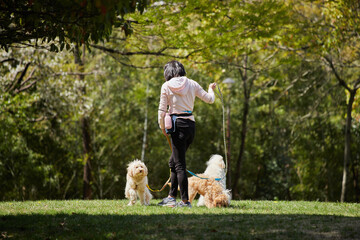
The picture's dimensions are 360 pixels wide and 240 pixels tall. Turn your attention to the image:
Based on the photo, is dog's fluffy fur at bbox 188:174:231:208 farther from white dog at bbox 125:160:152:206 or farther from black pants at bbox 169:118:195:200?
white dog at bbox 125:160:152:206


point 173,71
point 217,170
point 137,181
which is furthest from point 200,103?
Result: point 173,71

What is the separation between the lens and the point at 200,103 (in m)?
22.1

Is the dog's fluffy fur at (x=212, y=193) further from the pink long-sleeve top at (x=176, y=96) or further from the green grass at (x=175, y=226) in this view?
the pink long-sleeve top at (x=176, y=96)

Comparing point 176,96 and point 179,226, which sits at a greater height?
point 176,96

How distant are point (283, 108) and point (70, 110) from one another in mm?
12641

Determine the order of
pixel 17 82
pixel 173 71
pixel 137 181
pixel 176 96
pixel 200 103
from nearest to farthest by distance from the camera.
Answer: pixel 176 96 < pixel 173 71 < pixel 137 181 < pixel 17 82 < pixel 200 103

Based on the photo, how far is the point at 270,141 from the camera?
83.0ft

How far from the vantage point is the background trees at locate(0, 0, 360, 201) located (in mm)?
10867

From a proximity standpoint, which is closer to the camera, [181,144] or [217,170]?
[181,144]

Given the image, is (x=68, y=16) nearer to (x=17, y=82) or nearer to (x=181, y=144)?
(x=181, y=144)

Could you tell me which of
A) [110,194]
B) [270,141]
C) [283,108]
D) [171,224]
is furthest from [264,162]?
[171,224]

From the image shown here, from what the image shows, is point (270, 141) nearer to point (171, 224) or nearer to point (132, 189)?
point (132, 189)

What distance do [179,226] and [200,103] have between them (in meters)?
17.5

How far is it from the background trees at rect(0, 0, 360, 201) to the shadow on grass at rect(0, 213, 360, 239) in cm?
366
